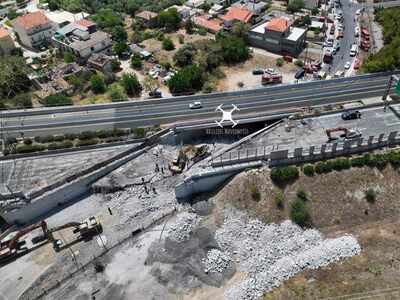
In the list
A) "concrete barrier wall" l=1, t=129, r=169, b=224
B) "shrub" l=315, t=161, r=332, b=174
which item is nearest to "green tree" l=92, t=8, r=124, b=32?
"concrete barrier wall" l=1, t=129, r=169, b=224

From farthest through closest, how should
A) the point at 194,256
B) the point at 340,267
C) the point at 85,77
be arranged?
1. the point at 85,77
2. the point at 194,256
3. the point at 340,267

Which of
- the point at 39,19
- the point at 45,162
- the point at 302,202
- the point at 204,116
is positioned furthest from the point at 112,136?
the point at 39,19

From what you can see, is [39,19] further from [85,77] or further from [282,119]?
[282,119]

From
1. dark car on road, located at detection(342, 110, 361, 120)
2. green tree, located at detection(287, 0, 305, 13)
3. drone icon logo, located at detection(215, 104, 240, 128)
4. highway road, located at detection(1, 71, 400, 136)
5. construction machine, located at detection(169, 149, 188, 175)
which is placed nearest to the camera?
construction machine, located at detection(169, 149, 188, 175)

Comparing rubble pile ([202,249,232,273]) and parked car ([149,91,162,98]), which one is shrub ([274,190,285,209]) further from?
parked car ([149,91,162,98])

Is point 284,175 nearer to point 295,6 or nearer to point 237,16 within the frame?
Result: point 237,16

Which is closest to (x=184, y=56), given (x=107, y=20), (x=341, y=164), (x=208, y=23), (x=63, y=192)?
(x=208, y=23)
